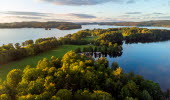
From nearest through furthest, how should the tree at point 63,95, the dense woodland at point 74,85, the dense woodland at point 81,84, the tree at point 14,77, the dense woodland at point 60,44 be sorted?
the tree at point 63,95
the dense woodland at point 74,85
the dense woodland at point 81,84
the tree at point 14,77
the dense woodland at point 60,44

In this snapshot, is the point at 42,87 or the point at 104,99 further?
the point at 42,87

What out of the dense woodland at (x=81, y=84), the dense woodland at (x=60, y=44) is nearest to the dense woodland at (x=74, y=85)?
the dense woodland at (x=81, y=84)

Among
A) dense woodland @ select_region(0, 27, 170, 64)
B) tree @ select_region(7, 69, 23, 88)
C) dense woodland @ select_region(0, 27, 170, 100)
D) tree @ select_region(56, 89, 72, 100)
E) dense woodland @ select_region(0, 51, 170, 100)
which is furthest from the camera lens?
dense woodland @ select_region(0, 27, 170, 64)

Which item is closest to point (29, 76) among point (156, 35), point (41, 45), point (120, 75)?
point (120, 75)

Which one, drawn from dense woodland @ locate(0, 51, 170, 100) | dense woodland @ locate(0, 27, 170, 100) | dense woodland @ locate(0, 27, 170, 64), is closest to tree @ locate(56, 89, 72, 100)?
dense woodland @ locate(0, 27, 170, 100)

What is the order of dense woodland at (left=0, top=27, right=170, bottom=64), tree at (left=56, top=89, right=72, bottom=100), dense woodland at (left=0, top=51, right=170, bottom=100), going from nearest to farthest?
tree at (left=56, top=89, right=72, bottom=100), dense woodland at (left=0, top=51, right=170, bottom=100), dense woodland at (left=0, top=27, right=170, bottom=64)

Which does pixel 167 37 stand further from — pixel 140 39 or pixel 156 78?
pixel 156 78

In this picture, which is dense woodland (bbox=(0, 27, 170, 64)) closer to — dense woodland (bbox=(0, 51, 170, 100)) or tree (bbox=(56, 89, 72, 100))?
dense woodland (bbox=(0, 51, 170, 100))

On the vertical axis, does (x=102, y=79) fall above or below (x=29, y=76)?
below

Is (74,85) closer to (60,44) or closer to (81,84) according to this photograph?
(81,84)

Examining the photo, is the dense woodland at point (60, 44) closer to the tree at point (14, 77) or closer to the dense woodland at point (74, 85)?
the tree at point (14, 77)

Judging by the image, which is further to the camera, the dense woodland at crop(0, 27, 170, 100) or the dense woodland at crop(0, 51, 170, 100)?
the dense woodland at crop(0, 51, 170, 100)
